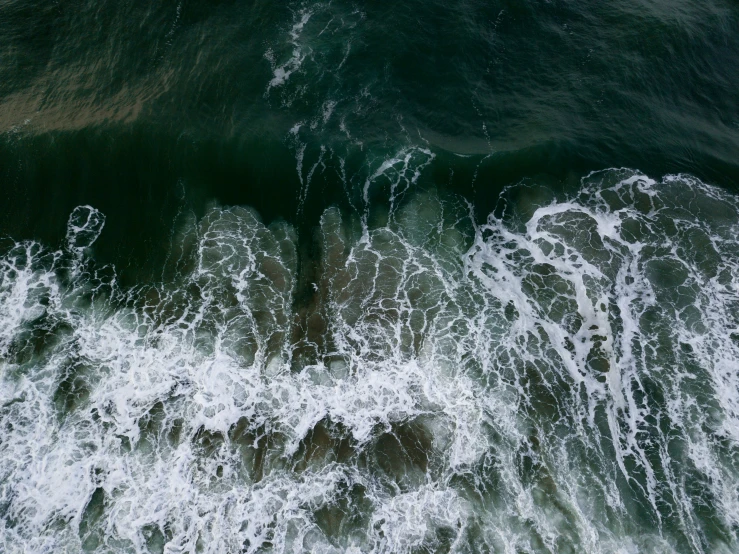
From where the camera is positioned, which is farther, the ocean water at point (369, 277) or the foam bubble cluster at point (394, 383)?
the ocean water at point (369, 277)

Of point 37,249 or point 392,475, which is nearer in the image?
point 392,475

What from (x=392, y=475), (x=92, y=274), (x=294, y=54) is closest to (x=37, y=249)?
(x=92, y=274)

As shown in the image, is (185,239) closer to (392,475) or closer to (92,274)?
(92,274)

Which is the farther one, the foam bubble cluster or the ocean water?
the ocean water
